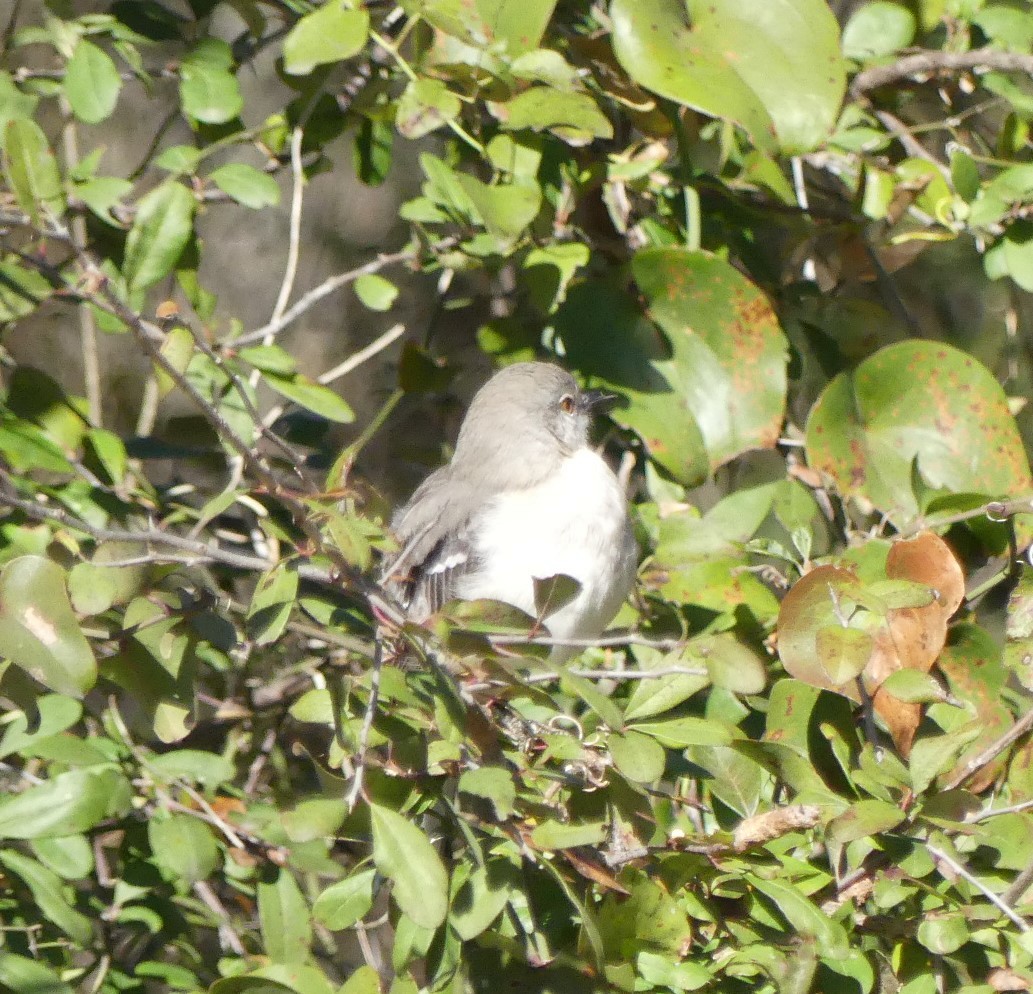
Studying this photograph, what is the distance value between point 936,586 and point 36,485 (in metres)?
1.76

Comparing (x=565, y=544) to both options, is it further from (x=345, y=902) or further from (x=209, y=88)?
(x=345, y=902)

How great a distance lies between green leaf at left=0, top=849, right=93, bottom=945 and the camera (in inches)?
86.1

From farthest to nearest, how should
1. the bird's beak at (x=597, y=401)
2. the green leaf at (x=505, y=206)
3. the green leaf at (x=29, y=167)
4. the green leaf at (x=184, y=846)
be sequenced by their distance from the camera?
the bird's beak at (x=597, y=401)
the green leaf at (x=505, y=206)
the green leaf at (x=184, y=846)
the green leaf at (x=29, y=167)

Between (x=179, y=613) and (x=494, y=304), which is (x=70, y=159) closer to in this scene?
(x=494, y=304)

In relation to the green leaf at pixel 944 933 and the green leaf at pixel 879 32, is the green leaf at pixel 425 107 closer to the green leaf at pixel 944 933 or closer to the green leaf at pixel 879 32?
the green leaf at pixel 879 32

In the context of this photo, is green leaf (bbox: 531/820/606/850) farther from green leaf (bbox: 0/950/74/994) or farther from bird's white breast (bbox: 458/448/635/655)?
bird's white breast (bbox: 458/448/635/655)

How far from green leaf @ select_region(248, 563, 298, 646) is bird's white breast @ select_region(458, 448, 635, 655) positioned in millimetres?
1292

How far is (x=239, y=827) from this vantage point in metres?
2.48

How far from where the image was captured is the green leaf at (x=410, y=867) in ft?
4.86

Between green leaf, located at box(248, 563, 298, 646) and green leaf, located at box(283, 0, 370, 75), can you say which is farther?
green leaf, located at box(283, 0, 370, 75)

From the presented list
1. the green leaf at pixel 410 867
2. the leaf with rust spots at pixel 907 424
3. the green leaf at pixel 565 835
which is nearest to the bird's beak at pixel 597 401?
the leaf with rust spots at pixel 907 424

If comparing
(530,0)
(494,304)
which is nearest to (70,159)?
(494,304)

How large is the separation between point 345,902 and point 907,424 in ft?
5.28

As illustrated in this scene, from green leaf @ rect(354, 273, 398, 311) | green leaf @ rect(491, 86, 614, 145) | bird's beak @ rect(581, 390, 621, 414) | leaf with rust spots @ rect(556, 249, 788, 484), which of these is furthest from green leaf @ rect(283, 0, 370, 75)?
bird's beak @ rect(581, 390, 621, 414)
